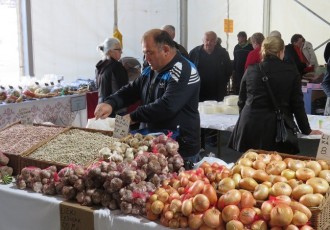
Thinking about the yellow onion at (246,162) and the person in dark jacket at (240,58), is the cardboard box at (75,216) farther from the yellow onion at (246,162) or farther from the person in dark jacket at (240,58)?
the person in dark jacket at (240,58)

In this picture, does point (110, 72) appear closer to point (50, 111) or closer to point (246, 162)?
point (50, 111)

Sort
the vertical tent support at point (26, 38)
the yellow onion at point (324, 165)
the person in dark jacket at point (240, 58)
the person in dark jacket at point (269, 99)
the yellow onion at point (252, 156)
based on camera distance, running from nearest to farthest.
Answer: the yellow onion at point (324, 165) < the yellow onion at point (252, 156) < the person in dark jacket at point (269, 99) < the vertical tent support at point (26, 38) < the person in dark jacket at point (240, 58)

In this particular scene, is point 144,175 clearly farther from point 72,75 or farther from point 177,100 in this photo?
point 72,75

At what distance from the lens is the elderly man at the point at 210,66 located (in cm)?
580

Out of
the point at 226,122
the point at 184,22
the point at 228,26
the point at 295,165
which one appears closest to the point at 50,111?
the point at 226,122

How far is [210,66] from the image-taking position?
5.81m

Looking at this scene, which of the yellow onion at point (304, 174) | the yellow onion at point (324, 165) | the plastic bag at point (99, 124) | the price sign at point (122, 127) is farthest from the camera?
the plastic bag at point (99, 124)

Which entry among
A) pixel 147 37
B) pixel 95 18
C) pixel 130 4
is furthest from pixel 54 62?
pixel 147 37

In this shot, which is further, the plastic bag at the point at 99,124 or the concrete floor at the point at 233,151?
the concrete floor at the point at 233,151

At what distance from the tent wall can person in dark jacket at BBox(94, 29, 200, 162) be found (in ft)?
11.4

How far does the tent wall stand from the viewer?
583 centimetres

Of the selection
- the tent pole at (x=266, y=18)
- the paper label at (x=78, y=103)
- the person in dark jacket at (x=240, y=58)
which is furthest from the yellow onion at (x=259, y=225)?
the tent pole at (x=266, y=18)

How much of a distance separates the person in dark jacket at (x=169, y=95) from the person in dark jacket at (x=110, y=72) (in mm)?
1674

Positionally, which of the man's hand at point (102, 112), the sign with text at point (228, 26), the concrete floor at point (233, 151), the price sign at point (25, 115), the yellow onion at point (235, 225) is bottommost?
the concrete floor at point (233, 151)
